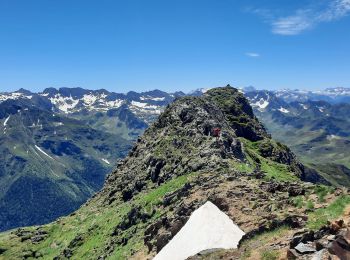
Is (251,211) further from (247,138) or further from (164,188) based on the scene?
(247,138)

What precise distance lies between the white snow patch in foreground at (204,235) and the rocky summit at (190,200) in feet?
7.19

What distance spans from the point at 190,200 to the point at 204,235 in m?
27.5

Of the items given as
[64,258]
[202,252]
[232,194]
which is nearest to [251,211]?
[232,194]

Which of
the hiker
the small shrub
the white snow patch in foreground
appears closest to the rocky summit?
the small shrub

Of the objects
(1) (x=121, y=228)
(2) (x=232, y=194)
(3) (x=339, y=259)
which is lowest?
(1) (x=121, y=228)

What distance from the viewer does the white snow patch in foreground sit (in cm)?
4066

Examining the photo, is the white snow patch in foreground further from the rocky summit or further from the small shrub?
the small shrub

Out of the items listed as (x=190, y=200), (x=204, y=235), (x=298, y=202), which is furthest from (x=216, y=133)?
(x=204, y=235)

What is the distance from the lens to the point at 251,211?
1980 inches

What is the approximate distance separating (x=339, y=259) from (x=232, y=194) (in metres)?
32.4

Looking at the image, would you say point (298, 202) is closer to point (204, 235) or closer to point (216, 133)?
point (204, 235)

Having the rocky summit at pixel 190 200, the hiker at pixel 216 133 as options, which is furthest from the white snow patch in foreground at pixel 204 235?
the hiker at pixel 216 133

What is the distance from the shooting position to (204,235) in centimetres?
4231

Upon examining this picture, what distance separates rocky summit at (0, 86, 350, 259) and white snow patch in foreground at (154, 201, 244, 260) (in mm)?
2193
